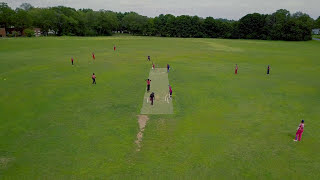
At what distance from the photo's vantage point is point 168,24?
124 meters

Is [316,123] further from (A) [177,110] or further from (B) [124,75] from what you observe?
(B) [124,75]

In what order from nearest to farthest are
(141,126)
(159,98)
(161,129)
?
1. (161,129)
2. (141,126)
3. (159,98)

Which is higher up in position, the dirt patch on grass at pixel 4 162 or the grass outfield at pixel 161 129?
the grass outfield at pixel 161 129

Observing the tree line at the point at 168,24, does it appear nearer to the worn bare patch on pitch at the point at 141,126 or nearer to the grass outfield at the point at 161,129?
the grass outfield at the point at 161,129

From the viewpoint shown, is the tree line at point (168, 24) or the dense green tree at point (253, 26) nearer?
the tree line at point (168, 24)

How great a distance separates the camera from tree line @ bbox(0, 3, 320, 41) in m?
99.1

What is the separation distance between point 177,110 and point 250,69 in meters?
23.2

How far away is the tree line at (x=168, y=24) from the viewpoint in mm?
99062

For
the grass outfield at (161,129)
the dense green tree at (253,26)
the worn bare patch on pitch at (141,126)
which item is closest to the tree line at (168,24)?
the dense green tree at (253,26)

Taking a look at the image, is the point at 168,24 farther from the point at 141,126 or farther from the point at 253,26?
the point at 141,126

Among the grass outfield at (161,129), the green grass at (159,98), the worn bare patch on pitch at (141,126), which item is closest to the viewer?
the grass outfield at (161,129)

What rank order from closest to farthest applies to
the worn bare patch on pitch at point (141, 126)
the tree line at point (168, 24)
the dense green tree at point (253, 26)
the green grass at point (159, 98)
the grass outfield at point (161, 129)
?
the grass outfield at point (161, 129) → the worn bare patch on pitch at point (141, 126) → the green grass at point (159, 98) → the tree line at point (168, 24) → the dense green tree at point (253, 26)

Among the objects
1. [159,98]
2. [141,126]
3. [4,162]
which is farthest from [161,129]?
[4,162]

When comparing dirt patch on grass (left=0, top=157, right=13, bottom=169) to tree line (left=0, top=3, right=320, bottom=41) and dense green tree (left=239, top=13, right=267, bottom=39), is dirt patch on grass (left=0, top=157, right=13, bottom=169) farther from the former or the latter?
dense green tree (left=239, top=13, right=267, bottom=39)
